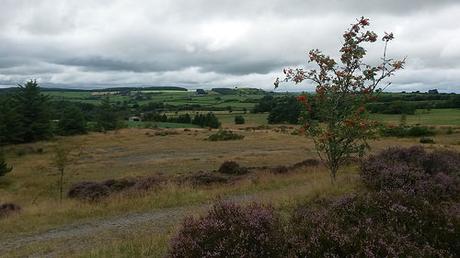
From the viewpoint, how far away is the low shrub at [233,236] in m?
5.20

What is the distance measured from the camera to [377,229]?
17.5 ft

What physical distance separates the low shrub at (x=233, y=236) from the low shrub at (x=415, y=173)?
331cm

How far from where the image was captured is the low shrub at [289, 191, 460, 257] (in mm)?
5027

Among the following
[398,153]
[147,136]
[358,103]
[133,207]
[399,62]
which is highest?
[399,62]

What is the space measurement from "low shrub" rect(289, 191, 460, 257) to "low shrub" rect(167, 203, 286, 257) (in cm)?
23

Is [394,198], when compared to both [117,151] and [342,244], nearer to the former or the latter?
[342,244]

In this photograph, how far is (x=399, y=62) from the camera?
11891 mm

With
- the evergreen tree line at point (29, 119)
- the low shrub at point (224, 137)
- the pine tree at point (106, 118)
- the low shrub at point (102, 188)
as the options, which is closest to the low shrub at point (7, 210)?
the low shrub at point (102, 188)

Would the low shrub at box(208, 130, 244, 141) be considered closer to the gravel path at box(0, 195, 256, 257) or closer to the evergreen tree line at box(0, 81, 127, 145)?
the evergreen tree line at box(0, 81, 127, 145)

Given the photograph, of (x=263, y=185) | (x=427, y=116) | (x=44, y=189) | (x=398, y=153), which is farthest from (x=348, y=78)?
(x=427, y=116)

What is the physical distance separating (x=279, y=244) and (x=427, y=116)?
341 feet

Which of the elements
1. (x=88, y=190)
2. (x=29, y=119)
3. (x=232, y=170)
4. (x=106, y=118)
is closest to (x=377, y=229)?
(x=88, y=190)

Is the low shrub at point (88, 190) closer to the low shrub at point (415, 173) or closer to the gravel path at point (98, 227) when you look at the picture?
the gravel path at point (98, 227)

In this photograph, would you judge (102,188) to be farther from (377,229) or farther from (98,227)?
(377,229)
